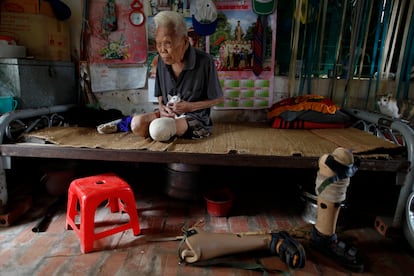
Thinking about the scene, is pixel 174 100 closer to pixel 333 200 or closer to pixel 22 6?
pixel 333 200

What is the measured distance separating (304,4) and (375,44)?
751 mm

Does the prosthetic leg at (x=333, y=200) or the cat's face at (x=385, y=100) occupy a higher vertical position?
the cat's face at (x=385, y=100)

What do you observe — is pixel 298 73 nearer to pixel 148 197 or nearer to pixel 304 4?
pixel 304 4

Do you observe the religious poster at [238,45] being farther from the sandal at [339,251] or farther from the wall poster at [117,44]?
the sandal at [339,251]

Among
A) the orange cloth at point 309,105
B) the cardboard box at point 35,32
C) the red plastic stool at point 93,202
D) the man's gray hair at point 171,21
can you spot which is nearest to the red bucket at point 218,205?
the red plastic stool at point 93,202

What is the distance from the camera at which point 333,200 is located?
144cm

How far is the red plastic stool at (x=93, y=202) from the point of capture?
1508 millimetres

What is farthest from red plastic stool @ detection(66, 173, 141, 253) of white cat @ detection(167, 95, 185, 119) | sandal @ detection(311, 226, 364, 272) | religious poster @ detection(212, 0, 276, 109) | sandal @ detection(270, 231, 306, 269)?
religious poster @ detection(212, 0, 276, 109)

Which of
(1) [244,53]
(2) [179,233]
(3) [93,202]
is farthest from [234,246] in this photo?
(1) [244,53]

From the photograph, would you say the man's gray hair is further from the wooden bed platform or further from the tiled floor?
the tiled floor

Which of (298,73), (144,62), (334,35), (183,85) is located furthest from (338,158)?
(144,62)

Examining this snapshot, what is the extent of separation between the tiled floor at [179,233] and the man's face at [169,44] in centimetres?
95

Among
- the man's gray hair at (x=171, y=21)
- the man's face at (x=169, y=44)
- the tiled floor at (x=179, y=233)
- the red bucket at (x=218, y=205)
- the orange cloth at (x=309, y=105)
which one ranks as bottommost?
the tiled floor at (x=179, y=233)

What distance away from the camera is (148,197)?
2266 mm
